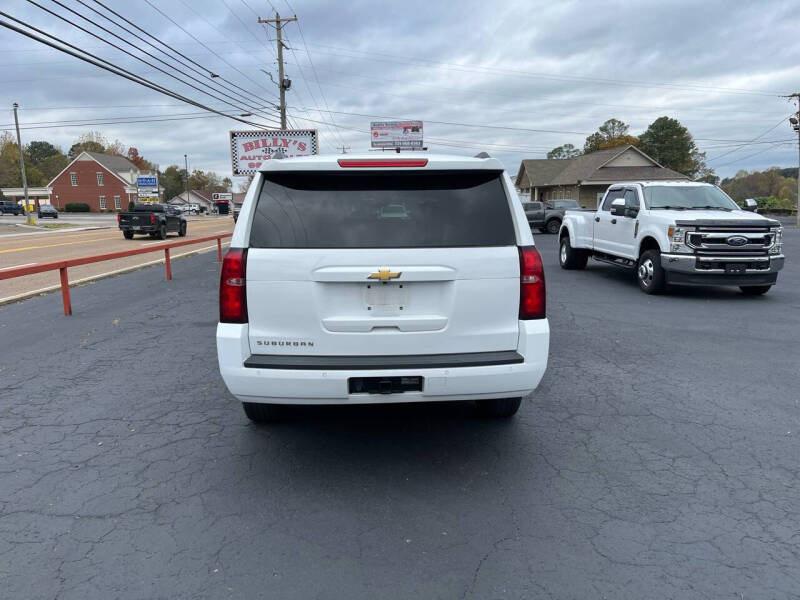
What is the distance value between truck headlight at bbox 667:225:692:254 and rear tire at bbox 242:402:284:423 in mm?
7917

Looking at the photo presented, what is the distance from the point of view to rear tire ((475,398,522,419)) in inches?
177

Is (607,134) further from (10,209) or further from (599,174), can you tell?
(10,209)

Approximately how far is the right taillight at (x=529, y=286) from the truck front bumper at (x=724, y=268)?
7.45 meters

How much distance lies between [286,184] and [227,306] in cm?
81

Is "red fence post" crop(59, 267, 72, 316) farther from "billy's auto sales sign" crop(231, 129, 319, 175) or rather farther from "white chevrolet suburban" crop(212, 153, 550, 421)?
"billy's auto sales sign" crop(231, 129, 319, 175)

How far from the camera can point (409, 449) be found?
4.20 meters

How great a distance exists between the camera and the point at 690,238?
32.6ft

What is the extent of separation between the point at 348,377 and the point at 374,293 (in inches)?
19.6

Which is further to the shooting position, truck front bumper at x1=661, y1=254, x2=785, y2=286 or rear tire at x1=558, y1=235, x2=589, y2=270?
rear tire at x1=558, y1=235, x2=589, y2=270

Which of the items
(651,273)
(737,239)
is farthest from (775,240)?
(651,273)

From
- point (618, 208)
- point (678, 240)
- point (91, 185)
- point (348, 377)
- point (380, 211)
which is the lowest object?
point (348, 377)

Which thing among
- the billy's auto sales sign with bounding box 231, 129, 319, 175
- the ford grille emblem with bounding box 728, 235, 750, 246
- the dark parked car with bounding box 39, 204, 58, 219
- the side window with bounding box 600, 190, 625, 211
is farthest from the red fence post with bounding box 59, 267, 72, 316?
the dark parked car with bounding box 39, 204, 58, 219

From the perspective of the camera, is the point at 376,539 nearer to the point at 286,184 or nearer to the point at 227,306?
the point at 227,306

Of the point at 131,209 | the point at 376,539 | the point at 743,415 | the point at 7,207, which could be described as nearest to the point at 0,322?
the point at 376,539
